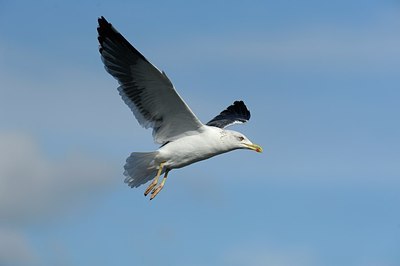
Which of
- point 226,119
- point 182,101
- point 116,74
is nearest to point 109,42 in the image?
point 116,74

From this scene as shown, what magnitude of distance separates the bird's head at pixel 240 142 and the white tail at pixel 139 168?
1.29m

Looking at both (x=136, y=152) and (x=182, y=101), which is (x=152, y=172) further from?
(x=182, y=101)

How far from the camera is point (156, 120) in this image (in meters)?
16.0

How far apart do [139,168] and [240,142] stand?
1.78 meters

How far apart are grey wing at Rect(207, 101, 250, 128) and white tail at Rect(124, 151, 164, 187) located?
9.62 feet

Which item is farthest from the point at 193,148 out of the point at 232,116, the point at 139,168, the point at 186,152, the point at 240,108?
the point at 240,108

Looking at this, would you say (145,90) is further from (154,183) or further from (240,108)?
(240,108)

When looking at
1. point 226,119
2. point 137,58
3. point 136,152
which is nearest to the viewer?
point 137,58

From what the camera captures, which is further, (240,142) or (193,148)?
(240,142)

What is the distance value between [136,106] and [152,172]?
4.09 feet

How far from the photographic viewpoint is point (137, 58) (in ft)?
49.6

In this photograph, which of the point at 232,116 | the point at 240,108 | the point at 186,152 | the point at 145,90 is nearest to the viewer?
the point at 145,90

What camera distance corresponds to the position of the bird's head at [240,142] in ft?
52.4

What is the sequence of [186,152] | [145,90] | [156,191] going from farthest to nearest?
[156,191] → [186,152] → [145,90]
